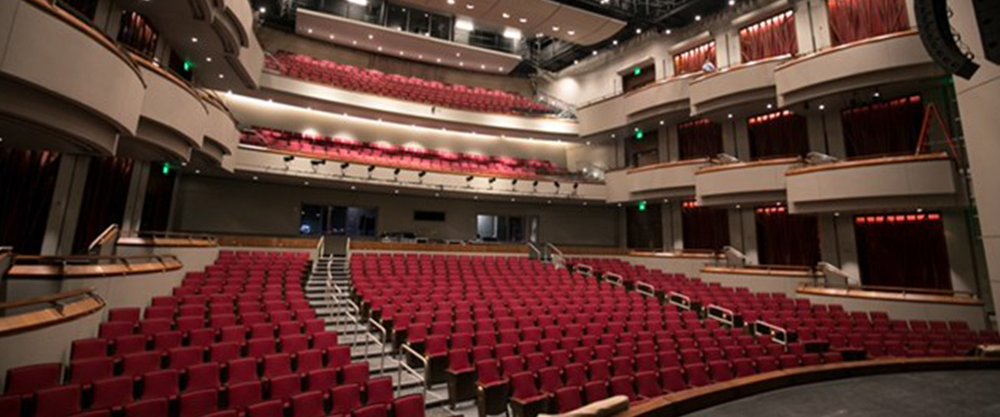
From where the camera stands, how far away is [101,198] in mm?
6480

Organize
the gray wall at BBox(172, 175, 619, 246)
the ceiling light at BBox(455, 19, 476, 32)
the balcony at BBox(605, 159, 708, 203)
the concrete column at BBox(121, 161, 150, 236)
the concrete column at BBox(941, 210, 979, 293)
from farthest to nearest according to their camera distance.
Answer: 1. the ceiling light at BBox(455, 19, 476, 32)
2. the balcony at BBox(605, 159, 708, 203)
3. the gray wall at BBox(172, 175, 619, 246)
4. the concrete column at BBox(941, 210, 979, 293)
5. the concrete column at BBox(121, 161, 150, 236)

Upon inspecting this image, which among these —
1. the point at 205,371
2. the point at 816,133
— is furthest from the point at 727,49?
the point at 205,371

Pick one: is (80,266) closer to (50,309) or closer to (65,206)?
(50,309)

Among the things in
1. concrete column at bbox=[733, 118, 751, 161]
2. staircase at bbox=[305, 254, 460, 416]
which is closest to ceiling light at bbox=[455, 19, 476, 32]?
concrete column at bbox=[733, 118, 751, 161]

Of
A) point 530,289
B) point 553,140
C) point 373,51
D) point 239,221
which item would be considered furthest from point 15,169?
point 553,140

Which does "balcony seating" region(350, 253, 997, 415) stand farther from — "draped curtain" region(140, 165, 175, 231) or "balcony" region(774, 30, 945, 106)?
"balcony" region(774, 30, 945, 106)

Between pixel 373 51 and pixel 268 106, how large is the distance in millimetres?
3879

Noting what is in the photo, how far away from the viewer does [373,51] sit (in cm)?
1453

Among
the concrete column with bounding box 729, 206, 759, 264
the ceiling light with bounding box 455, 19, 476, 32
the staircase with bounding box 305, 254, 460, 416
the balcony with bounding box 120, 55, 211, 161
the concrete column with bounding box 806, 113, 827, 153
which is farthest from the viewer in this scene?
the ceiling light with bounding box 455, 19, 476, 32

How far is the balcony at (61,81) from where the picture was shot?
2887mm

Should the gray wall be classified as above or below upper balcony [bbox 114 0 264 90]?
below

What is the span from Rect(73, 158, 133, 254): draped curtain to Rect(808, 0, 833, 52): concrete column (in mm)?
12785

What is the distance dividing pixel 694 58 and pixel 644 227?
4815 millimetres

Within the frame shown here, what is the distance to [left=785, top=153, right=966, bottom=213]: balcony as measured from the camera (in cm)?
714
